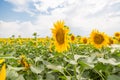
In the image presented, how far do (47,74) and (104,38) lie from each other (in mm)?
1691

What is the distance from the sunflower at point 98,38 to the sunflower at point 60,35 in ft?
2.96

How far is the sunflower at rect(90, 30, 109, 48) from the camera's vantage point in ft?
12.1

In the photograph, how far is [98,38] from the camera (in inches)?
152

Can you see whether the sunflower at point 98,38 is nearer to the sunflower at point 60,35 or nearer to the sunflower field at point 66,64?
the sunflower field at point 66,64

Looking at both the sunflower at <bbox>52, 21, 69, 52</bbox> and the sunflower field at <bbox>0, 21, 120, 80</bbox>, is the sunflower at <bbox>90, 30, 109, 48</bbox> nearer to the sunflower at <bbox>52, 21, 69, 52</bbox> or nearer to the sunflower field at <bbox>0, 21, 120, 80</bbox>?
the sunflower field at <bbox>0, 21, 120, 80</bbox>

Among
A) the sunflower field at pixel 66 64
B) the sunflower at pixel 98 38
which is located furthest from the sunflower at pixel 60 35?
the sunflower at pixel 98 38

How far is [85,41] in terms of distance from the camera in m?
6.54

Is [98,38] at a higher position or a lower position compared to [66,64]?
higher

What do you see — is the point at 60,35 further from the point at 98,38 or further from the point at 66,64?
the point at 98,38

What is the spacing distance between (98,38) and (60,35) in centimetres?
109

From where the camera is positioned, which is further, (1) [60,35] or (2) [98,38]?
(2) [98,38]

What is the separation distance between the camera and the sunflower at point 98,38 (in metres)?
3.70

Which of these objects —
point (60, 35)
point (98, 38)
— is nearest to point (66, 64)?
point (60, 35)

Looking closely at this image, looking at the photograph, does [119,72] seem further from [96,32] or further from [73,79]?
[96,32]
